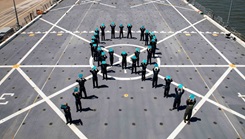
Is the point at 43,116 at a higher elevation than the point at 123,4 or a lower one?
lower

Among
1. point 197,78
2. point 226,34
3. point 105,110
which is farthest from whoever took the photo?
point 226,34

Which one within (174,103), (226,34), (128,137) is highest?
(226,34)

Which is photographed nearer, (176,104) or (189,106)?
(189,106)

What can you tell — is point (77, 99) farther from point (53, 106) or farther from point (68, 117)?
point (53, 106)

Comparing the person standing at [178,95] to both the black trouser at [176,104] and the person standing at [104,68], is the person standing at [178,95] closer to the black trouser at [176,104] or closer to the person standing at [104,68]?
the black trouser at [176,104]

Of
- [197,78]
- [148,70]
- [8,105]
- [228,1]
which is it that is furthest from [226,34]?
[228,1]

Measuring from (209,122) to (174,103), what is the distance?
108 inches

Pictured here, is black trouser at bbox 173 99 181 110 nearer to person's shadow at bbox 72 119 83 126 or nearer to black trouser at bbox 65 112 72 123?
person's shadow at bbox 72 119 83 126

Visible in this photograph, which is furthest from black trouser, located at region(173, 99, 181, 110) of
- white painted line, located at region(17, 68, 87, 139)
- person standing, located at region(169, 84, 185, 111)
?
white painted line, located at region(17, 68, 87, 139)

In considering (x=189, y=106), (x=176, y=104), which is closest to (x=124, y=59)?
(x=176, y=104)

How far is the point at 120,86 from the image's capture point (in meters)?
18.8

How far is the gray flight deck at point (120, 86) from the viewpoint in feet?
47.2

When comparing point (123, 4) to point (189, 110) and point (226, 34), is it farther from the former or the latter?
point (189, 110)

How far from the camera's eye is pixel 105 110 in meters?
16.0
